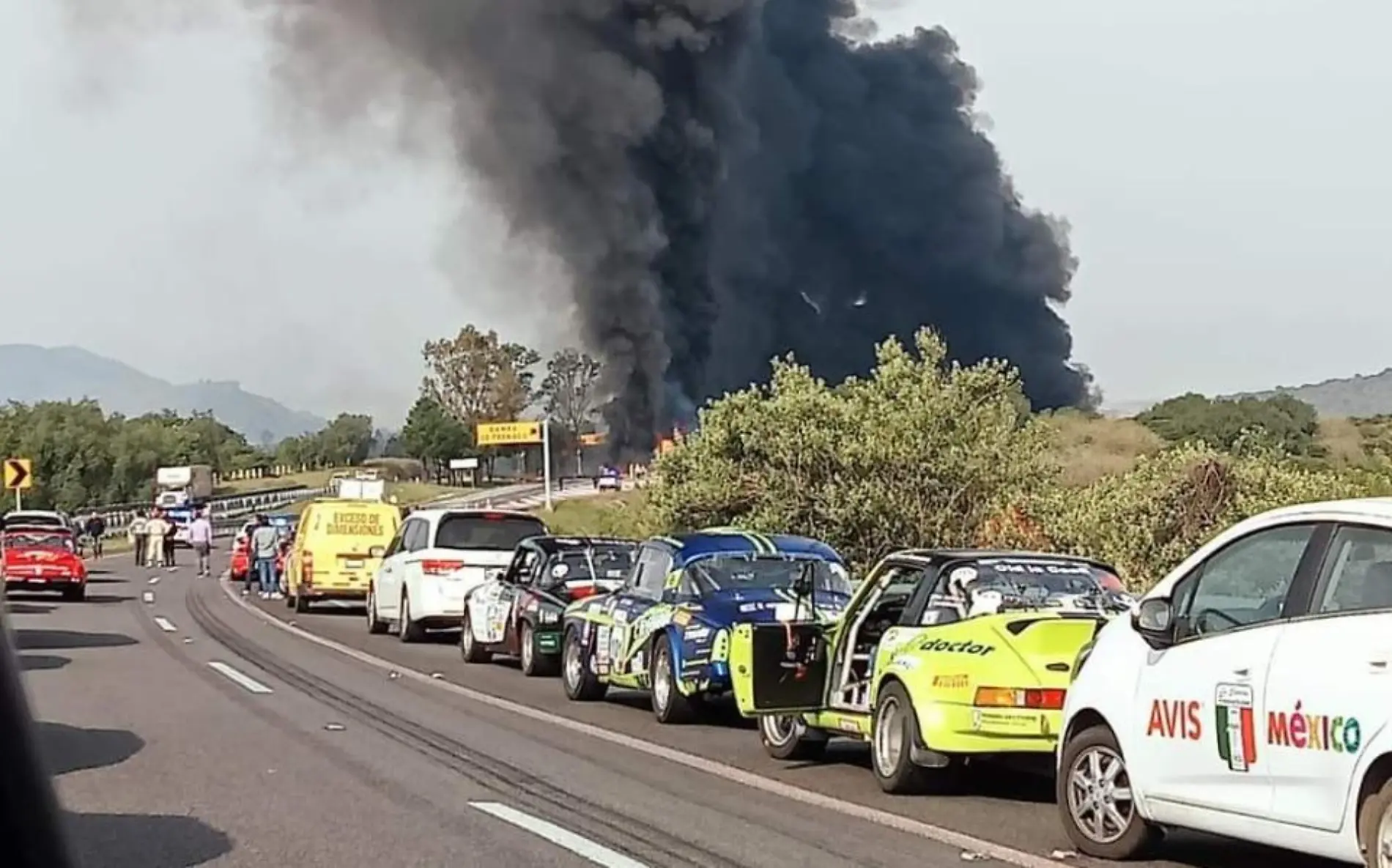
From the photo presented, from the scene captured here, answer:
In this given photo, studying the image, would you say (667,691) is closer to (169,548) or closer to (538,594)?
(538,594)

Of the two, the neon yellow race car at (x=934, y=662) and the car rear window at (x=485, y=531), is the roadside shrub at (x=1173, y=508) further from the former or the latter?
the neon yellow race car at (x=934, y=662)

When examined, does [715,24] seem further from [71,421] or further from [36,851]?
[36,851]

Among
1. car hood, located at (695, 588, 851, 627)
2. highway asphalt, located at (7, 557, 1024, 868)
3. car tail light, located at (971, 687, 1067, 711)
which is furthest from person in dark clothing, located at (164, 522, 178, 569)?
car tail light, located at (971, 687, 1067, 711)

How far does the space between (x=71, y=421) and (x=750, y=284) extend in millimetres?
42209

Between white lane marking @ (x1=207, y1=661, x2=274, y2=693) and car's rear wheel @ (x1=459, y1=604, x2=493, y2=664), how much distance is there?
2.67 metres

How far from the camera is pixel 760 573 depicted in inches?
603

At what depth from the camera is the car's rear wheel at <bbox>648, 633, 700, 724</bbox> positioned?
1460 cm

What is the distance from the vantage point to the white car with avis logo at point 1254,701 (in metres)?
7.25

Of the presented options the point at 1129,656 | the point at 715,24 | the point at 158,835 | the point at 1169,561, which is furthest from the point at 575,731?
the point at 715,24

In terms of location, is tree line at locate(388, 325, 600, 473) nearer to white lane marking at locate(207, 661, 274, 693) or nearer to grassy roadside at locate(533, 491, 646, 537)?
grassy roadside at locate(533, 491, 646, 537)

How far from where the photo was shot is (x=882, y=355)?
92.6ft

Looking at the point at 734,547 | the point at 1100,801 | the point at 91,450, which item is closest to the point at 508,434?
the point at 91,450

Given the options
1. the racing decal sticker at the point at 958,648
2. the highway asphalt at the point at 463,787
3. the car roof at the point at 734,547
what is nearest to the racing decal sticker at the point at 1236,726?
the highway asphalt at the point at 463,787

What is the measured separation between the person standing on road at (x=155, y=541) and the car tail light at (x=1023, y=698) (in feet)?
145
